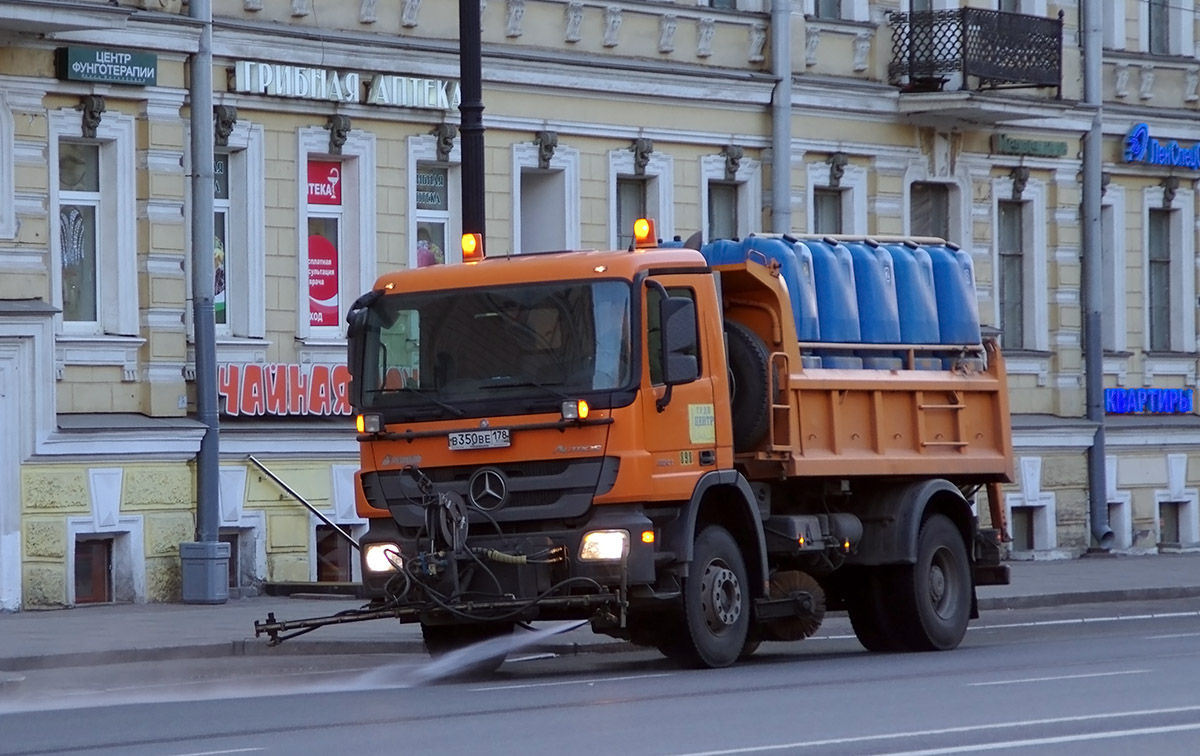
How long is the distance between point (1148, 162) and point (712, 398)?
21.4 metres

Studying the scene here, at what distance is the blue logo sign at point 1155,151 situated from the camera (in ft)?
119

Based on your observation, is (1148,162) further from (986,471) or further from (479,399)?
(479,399)

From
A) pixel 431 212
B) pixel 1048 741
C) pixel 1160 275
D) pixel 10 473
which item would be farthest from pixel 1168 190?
pixel 1048 741

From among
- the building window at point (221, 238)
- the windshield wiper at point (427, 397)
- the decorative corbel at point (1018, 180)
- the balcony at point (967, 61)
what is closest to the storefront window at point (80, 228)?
the building window at point (221, 238)

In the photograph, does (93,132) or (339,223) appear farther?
(339,223)

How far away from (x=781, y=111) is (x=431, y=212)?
18.0 ft

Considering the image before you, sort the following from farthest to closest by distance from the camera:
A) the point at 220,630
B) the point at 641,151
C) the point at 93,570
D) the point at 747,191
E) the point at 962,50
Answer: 1. the point at 962,50
2. the point at 747,191
3. the point at 641,151
4. the point at 93,570
5. the point at 220,630

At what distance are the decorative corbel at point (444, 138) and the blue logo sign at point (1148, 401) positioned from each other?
12.4 metres

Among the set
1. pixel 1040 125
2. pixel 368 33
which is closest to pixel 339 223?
pixel 368 33

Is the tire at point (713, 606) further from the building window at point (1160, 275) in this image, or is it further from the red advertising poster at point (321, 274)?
the building window at point (1160, 275)

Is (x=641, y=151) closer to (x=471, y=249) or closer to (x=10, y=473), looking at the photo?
(x=10, y=473)

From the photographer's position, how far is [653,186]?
1188 inches

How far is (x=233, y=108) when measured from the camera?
2559 centimetres

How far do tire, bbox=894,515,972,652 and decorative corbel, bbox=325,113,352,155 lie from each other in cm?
973
